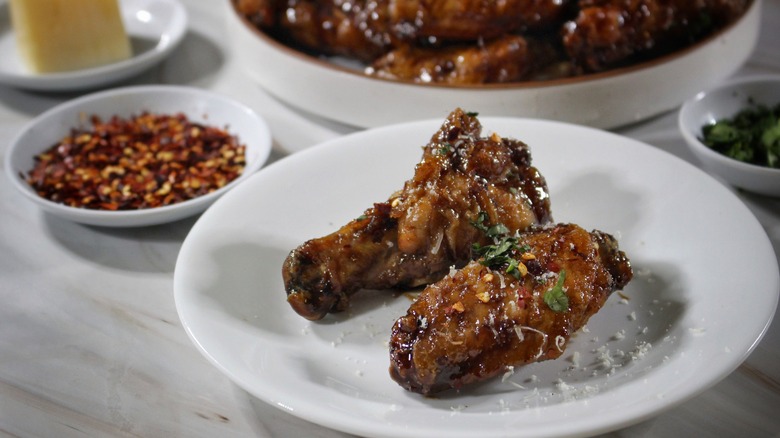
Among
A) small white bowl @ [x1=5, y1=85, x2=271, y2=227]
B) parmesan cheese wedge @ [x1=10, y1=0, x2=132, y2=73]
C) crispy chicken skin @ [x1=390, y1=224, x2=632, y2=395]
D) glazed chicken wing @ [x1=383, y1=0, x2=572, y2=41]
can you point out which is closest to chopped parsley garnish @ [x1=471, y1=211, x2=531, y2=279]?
crispy chicken skin @ [x1=390, y1=224, x2=632, y2=395]

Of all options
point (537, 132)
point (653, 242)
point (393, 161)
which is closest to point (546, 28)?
point (537, 132)

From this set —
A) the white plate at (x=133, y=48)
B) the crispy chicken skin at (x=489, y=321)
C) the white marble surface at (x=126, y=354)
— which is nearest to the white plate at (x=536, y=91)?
the white marble surface at (x=126, y=354)

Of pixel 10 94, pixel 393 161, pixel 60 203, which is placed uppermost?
pixel 393 161

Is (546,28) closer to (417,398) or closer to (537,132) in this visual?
(537,132)

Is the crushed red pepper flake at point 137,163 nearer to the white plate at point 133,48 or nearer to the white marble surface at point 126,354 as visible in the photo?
the white marble surface at point 126,354

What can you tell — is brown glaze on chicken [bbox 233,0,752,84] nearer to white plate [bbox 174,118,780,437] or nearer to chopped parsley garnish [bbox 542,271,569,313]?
white plate [bbox 174,118,780,437]
